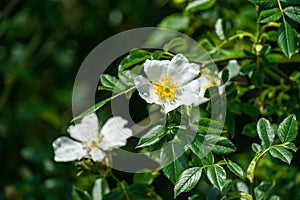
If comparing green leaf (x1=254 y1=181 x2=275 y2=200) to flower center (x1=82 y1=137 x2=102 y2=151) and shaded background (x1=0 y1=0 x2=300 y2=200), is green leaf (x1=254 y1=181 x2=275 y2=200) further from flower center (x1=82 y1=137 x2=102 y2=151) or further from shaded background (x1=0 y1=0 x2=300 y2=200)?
shaded background (x1=0 y1=0 x2=300 y2=200)

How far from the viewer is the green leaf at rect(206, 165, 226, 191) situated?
1.02 m

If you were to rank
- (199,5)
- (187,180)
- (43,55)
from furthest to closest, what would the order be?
1. (43,55)
2. (199,5)
3. (187,180)

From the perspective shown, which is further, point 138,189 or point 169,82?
point 138,189

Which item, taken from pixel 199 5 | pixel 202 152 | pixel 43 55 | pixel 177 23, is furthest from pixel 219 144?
pixel 43 55

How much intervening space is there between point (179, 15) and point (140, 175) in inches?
19.5

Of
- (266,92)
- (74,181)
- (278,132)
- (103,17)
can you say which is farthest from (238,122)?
(103,17)

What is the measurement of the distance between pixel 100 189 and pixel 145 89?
1.20 feet

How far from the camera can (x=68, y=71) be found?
262 cm

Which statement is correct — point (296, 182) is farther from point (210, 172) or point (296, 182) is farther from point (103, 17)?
point (103, 17)

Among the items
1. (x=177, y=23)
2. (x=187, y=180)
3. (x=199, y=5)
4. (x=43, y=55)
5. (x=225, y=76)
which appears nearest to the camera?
(x=187, y=180)

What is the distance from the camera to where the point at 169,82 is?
3.73 feet

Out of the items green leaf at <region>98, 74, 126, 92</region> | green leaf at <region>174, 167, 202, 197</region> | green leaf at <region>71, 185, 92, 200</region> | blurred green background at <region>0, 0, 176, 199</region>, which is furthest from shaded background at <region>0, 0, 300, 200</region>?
green leaf at <region>174, 167, 202, 197</region>

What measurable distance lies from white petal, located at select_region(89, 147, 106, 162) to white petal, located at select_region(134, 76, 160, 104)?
0.24m

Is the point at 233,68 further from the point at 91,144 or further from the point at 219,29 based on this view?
the point at 91,144
